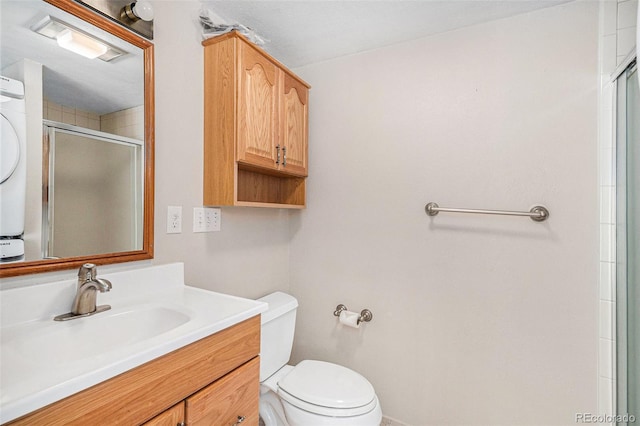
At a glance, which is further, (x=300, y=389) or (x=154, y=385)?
(x=300, y=389)

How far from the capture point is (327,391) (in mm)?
1356

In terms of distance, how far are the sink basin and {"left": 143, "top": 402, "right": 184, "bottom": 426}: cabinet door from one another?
187mm

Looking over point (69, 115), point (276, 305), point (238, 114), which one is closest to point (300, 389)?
point (276, 305)

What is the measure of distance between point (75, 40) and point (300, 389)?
1.58 m

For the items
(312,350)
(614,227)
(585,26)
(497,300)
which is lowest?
(312,350)

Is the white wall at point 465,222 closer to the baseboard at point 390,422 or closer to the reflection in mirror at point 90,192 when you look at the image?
the baseboard at point 390,422

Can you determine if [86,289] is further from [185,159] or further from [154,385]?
[185,159]

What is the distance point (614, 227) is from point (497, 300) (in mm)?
560

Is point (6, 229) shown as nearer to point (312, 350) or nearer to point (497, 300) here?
point (312, 350)

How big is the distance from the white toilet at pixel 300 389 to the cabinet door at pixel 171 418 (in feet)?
2.14

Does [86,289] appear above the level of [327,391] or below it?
above

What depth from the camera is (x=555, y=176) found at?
1391 millimetres

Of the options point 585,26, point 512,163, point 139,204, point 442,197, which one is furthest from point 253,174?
point 585,26

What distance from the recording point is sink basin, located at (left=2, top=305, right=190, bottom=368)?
31.0 inches
